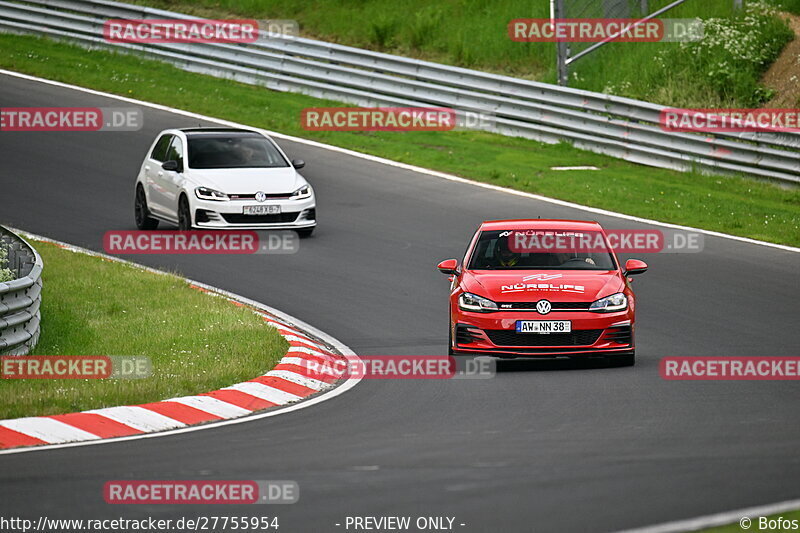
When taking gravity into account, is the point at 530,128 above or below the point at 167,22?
below

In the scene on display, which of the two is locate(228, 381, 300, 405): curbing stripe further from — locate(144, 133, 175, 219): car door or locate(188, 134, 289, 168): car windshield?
locate(188, 134, 289, 168): car windshield

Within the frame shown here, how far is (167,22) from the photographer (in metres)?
33.5

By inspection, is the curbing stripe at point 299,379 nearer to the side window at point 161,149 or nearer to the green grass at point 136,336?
the green grass at point 136,336

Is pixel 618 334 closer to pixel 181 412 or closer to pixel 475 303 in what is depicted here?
pixel 475 303

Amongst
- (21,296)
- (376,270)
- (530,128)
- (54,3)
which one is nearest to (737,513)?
(21,296)

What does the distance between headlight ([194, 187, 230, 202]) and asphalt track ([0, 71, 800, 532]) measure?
1.22 m

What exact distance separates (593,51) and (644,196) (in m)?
8.60

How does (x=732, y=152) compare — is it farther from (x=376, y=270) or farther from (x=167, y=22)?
(x=167, y=22)

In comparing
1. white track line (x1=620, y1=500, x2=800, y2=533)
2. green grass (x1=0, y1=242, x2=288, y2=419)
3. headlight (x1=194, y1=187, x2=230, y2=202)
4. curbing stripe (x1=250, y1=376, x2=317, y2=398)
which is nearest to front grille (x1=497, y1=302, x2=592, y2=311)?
curbing stripe (x1=250, y1=376, x2=317, y2=398)

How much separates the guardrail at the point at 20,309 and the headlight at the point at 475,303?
4048mm

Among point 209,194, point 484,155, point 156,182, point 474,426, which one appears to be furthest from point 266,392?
point 484,155

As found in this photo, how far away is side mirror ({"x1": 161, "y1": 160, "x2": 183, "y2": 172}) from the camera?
2133 cm

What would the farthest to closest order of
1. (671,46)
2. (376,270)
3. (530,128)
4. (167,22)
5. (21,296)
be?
(167,22) < (671,46) < (530,128) < (376,270) < (21,296)

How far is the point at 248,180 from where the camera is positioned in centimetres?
2103
